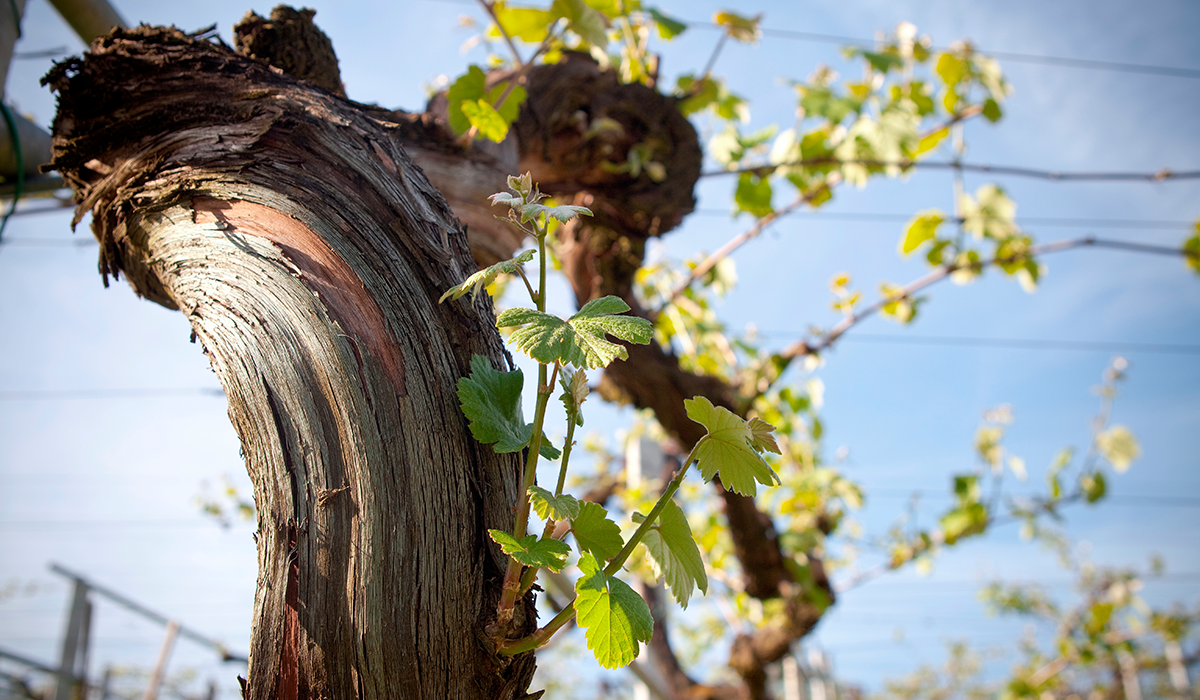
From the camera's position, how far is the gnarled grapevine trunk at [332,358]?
51 cm

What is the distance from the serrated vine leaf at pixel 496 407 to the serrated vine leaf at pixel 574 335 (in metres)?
0.09

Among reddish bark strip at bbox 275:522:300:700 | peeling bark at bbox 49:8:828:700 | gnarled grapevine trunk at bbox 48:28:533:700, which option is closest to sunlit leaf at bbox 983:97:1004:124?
peeling bark at bbox 49:8:828:700

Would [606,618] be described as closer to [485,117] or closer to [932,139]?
[485,117]

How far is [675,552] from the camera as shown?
561 mm

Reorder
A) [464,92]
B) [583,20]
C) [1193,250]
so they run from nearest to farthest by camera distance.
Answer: [464,92] < [583,20] < [1193,250]

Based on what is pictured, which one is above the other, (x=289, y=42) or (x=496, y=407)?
(x=289, y=42)

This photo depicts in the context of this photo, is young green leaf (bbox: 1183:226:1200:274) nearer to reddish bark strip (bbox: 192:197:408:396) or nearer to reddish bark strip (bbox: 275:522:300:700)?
reddish bark strip (bbox: 192:197:408:396)

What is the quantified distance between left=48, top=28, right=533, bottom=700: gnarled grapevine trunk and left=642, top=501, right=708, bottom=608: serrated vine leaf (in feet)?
0.37

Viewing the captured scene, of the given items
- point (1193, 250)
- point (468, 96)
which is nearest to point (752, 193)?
point (468, 96)

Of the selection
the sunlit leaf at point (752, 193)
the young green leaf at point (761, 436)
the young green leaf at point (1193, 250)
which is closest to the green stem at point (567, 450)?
the young green leaf at point (761, 436)

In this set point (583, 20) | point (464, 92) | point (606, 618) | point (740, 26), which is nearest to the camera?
point (606, 618)

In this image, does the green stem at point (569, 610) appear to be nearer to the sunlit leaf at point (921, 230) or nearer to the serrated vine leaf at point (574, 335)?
the serrated vine leaf at point (574, 335)

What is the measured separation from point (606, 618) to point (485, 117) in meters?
0.77

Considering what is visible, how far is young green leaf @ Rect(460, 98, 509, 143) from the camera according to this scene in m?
0.97
